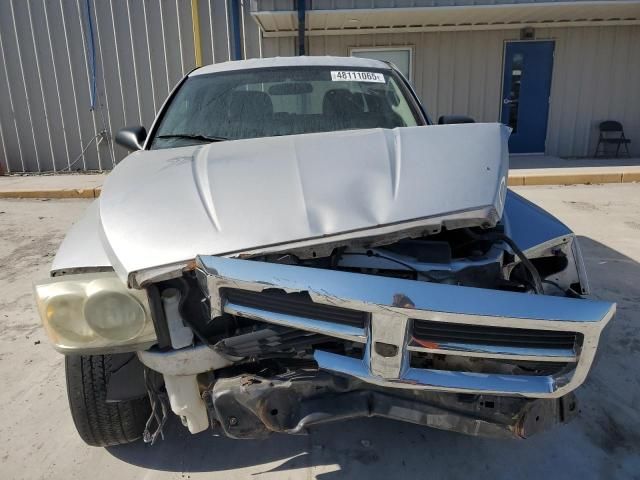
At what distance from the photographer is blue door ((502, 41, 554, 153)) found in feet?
31.9

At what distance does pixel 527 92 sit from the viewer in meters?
9.95

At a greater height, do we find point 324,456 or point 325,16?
point 325,16

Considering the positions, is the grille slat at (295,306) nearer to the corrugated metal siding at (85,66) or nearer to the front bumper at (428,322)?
the front bumper at (428,322)

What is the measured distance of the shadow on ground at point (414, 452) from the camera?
214cm

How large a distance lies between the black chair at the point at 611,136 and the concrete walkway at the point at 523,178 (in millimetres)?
663

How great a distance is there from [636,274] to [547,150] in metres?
6.82

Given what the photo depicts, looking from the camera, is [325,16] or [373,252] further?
[325,16]

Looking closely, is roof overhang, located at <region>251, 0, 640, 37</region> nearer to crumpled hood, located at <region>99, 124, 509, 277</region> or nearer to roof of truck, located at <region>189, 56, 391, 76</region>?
roof of truck, located at <region>189, 56, 391, 76</region>

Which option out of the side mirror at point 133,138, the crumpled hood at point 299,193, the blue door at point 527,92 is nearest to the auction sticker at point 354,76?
the crumpled hood at point 299,193

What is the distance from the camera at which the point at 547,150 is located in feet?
33.9

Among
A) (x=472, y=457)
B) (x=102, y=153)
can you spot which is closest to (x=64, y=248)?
(x=472, y=457)

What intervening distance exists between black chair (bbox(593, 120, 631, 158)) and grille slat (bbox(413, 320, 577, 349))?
33.0ft

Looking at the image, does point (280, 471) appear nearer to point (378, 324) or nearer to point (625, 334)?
point (378, 324)

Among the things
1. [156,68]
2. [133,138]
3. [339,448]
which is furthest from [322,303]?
[156,68]
